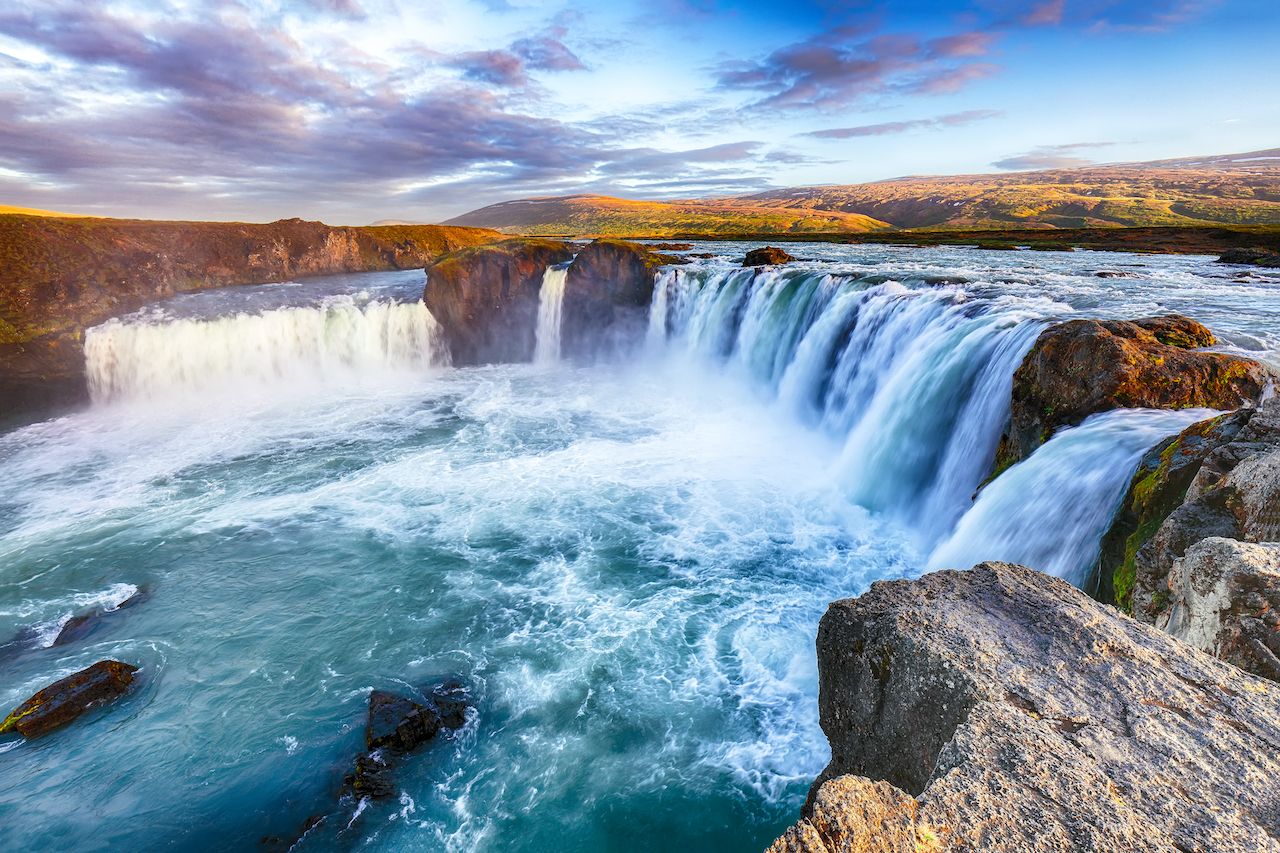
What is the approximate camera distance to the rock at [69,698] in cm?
961

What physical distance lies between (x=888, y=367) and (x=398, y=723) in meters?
16.2

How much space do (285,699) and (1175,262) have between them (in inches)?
1814

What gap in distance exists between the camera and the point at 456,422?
83.7ft

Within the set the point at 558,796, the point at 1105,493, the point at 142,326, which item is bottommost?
the point at 558,796

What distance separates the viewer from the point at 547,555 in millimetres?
14594

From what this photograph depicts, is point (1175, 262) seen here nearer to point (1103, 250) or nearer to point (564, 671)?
point (1103, 250)

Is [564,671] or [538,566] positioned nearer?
[564,671]

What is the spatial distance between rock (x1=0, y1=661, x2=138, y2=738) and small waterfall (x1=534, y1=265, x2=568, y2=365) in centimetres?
2758

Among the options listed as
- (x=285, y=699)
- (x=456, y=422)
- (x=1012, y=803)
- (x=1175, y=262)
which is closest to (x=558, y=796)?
(x=285, y=699)

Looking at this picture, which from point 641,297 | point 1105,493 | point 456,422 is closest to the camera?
point 1105,493

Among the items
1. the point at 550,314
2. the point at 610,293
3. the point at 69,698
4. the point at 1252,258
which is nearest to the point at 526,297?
the point at 550,314

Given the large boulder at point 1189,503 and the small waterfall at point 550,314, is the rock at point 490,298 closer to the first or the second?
the small waterfall at point 550,314

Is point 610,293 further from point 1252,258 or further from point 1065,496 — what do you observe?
point 1252,258

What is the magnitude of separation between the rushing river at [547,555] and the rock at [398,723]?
283 millimetres
